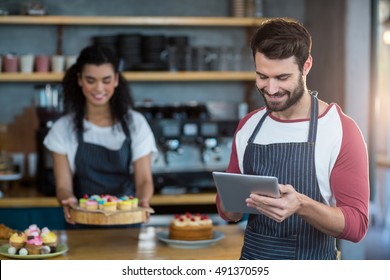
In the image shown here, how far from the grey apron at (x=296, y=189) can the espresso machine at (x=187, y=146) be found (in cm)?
182

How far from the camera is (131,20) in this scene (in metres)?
3.94

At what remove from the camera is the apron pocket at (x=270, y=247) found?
1.92m

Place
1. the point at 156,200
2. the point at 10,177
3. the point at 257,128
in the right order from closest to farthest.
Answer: the point at 257,128
the point at 156,200
the point at 10,177

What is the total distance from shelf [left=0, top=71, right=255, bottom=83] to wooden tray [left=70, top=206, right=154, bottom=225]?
5.38 ft

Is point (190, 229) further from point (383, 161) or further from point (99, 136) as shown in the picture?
point (383, 161)

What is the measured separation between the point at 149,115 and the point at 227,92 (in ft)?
2.09

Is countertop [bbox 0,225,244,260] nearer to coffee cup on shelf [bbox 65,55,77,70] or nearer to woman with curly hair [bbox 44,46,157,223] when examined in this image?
woman with curly hair [bbox 44,46,157,223]

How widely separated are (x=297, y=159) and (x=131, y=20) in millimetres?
2268

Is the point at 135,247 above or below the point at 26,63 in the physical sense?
below

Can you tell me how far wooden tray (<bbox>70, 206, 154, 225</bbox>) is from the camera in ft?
7.52

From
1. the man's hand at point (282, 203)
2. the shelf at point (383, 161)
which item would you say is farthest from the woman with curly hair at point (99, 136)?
the shelf at point (383, 161)

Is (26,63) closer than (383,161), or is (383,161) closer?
(26,63)

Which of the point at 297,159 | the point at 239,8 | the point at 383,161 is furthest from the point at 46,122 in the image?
the point at 383,161

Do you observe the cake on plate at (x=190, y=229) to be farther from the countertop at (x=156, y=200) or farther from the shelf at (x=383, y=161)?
the shelf at (x=383, y=161)
